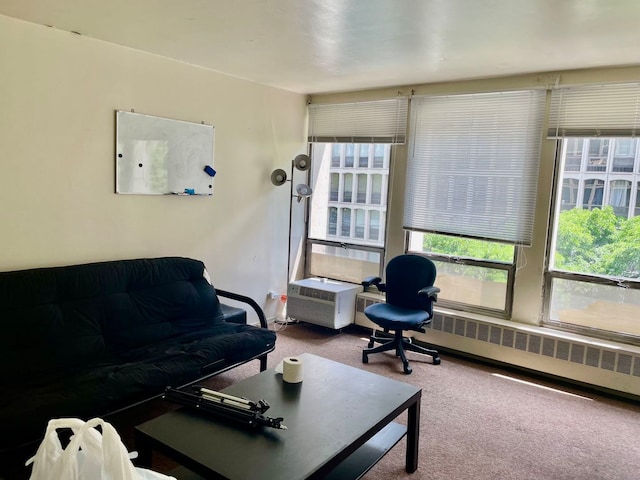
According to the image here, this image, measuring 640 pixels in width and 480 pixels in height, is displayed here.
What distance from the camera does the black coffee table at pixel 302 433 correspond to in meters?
1.78

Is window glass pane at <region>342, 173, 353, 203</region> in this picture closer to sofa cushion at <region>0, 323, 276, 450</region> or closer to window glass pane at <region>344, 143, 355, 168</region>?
window glass pane at <region>344, 143, 355, 168</region>

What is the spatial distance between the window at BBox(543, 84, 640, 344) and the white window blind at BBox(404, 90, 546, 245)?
22 centimetres

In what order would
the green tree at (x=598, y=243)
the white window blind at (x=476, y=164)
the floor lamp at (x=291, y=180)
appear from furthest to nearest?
the floor lamp at (x=291, y=180), the white window blind at (x=476, y=164), the green tree at (x=598, y=243)

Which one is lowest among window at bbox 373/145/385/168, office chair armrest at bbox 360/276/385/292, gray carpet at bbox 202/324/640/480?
gray carpet at bbox 202/324/640/480

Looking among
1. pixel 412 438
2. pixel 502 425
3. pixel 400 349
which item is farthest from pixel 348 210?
pixel 412 438

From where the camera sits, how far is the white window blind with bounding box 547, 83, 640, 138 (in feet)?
11.2

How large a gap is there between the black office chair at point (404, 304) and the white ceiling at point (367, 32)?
1644mm

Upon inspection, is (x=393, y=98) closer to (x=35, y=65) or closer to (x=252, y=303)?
(x=252, y=303)

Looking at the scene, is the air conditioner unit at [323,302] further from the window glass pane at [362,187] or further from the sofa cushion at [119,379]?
the sofa cushion at [119,379]

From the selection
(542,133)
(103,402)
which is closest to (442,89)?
(542,133)

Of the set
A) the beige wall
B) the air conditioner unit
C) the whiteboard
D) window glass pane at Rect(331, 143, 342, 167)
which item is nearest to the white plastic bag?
the beige wall

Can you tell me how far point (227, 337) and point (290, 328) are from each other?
64.5 inches

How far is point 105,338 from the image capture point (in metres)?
2.99

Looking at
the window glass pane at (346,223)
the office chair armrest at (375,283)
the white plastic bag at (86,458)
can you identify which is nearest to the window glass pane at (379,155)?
the window glass pane at (346,223)
